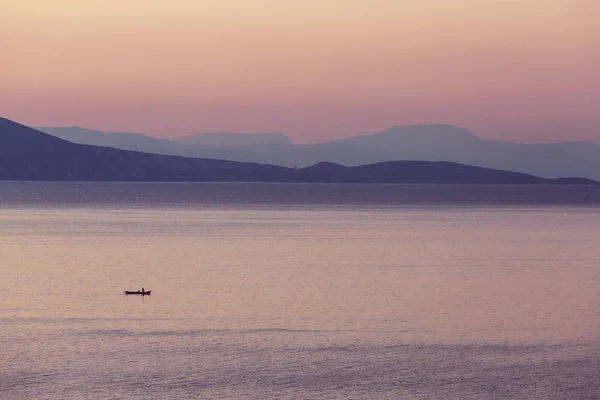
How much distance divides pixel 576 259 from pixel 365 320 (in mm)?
47926

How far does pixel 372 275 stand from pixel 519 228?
2924 inches

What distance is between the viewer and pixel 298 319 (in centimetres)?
Answer: 6406

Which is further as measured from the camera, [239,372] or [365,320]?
[365,320]

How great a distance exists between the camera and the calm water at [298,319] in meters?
47.2

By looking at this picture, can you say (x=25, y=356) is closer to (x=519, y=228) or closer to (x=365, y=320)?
(x=365, y=320)

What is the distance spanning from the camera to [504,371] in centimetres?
5006

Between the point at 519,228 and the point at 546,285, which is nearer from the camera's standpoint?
the point at 546,285

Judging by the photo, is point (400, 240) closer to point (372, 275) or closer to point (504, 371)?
point (372, 275)

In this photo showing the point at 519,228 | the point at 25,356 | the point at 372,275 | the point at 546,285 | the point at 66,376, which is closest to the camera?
the point at 66,376

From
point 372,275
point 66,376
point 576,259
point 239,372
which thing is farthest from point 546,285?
point 66,376

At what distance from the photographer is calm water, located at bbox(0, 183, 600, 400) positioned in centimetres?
4722

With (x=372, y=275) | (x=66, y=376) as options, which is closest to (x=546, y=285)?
(x=372, y=275)

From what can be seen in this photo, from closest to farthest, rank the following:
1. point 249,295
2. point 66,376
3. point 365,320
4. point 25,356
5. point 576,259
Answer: point 66,376 < point 25,356 < point 365,320 < point 249,295 < point 576,259

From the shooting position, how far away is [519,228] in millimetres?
158875
